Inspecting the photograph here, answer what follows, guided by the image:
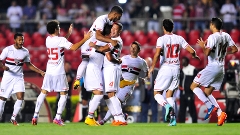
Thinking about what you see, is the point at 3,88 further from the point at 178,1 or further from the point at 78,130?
the point at 178,1

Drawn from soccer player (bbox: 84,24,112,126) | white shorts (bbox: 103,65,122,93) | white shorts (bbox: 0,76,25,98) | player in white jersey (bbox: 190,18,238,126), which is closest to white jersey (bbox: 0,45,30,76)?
white shorts (bbox: 0,76,25,98)

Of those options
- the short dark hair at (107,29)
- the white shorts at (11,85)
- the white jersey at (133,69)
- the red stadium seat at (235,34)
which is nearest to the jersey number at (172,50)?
the short dark hair at (107,29)

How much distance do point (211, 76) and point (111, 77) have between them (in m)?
2.26

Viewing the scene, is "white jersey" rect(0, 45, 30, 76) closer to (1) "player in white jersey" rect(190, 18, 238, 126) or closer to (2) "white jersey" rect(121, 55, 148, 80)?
(2) "white jersey" rect(121, 55, 148, 80)

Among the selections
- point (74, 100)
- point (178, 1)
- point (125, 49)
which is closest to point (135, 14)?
point (178, 1)

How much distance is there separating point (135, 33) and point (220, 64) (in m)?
12.2

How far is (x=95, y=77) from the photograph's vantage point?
16.4 m

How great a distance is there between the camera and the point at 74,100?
2477cm

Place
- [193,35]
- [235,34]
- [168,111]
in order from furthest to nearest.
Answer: [193,35]
[235,34]
[168,111]

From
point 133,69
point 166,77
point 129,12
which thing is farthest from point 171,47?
point 129,12

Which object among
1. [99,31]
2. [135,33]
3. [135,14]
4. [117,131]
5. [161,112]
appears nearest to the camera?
[117,131]

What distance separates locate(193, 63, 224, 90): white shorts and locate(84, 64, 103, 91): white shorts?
224cm

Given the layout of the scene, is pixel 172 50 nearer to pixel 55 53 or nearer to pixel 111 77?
pixel 111 77

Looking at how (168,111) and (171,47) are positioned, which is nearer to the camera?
(168,111)
